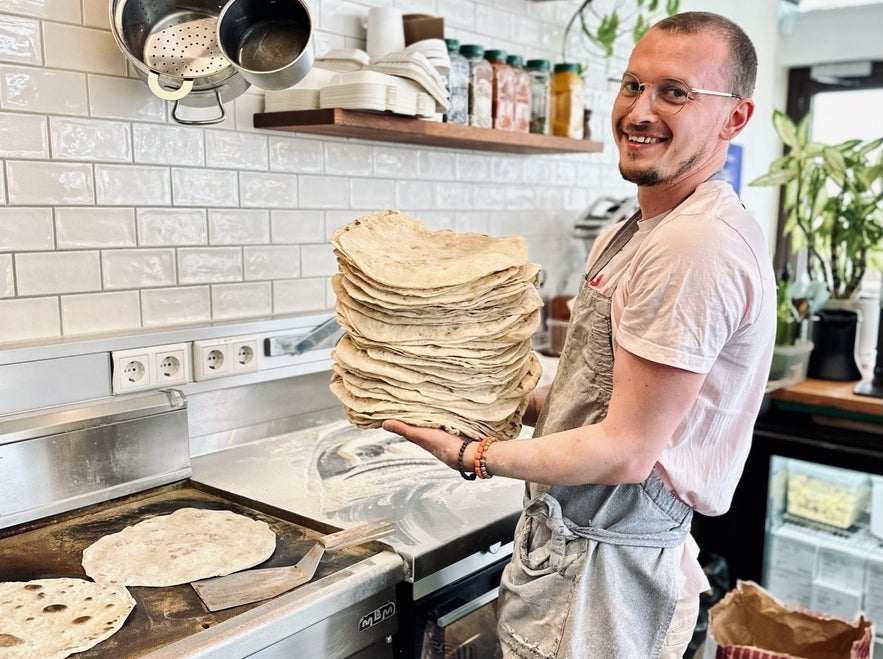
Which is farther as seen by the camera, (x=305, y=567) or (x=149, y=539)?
(x=149, y=539)

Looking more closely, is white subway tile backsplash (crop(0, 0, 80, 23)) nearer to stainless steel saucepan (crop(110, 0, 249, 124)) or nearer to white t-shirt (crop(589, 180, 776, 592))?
stainless steel saucepan (crop(110, 0, 249, 124))

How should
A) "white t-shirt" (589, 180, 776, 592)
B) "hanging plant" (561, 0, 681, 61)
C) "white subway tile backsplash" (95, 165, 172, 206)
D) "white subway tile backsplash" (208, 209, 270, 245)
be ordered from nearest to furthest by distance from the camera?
"white t-shirt" (589, 180, 776, 592), "white subway tile backsplash" (95, 165, 172, 206), "white subway tile backsplash" (208, 209, 270, 245), "hanging plant" (561, 0, 681, 61)

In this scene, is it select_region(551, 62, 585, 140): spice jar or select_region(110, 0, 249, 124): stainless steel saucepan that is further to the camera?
select_region(551, 62, 585, 140): spice jar

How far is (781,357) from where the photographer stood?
8.88ft

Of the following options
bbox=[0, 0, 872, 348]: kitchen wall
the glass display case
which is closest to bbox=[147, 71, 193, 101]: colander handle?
bbox=[0, 0, 872, 348]: kitchen wall

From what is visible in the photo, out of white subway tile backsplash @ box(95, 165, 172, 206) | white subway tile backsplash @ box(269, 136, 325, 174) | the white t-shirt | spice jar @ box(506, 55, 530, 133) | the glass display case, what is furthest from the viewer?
the glass display case

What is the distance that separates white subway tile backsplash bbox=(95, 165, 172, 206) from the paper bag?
5.67 feet

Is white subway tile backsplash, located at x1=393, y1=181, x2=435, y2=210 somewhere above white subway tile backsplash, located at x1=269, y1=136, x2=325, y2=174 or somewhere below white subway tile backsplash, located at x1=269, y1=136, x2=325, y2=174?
below

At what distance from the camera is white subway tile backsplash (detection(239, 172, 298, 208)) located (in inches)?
78.6

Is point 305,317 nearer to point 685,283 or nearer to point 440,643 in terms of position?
point 440,643

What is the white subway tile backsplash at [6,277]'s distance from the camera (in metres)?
1.57

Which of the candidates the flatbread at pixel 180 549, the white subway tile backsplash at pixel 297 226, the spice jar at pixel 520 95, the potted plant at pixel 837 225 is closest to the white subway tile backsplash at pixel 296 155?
the white subway tile backsplash at pixel 297 226

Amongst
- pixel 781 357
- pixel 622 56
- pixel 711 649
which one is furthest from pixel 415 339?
pixel 622 56

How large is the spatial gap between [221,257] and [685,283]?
1.23m
